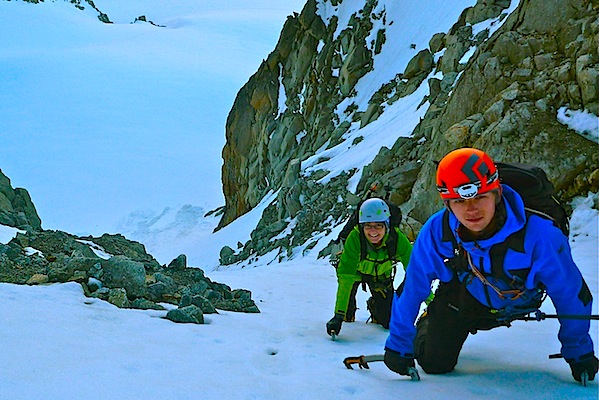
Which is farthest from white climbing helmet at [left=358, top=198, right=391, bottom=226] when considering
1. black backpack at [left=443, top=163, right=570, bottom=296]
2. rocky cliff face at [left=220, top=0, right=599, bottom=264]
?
rocky cliff face at [left=220, top=0, right=599, bottom=264]

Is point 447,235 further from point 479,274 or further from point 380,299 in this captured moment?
point 380,299

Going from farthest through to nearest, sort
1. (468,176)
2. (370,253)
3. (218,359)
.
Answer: (370,253) < (218,359) < (468,176)

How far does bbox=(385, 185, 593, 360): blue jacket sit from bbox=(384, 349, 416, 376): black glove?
3 cm

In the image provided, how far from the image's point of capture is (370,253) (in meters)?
5.79

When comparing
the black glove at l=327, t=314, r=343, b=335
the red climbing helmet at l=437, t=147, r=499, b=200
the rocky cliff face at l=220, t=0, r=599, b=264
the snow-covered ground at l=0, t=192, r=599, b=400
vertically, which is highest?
the rocky cliff face at l=220, t=0, r=599, b=264

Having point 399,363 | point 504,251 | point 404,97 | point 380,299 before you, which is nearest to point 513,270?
point 504,251

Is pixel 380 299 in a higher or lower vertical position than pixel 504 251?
lower

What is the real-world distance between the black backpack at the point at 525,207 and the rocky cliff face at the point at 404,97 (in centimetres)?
575

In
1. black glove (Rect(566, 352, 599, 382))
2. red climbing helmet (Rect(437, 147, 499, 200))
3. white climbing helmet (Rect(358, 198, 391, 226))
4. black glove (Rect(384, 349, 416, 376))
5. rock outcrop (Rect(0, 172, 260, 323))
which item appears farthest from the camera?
rock outcrop (Rect(0, 172, 260, 323))

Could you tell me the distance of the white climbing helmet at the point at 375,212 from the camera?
18.1 ft

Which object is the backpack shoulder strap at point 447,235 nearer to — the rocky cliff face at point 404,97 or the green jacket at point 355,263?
the green jacket at point 355,263

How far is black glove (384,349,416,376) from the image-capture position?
12.3 feet

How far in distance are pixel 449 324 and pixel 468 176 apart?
1235mm

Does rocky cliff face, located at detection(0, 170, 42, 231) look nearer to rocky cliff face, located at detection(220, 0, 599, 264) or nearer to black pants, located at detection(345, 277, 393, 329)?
rocky cliff face, located at detection(220, 0, 599, 264)
